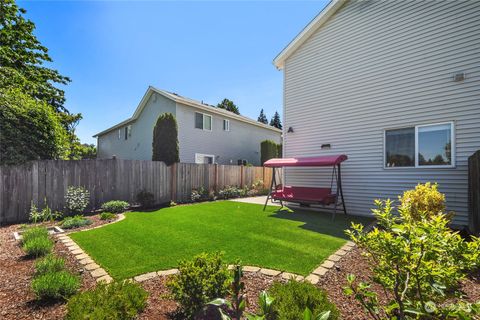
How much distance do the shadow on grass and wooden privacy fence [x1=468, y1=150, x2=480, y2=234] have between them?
2.14 meters

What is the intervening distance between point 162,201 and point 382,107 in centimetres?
914

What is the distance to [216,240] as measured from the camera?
466 centimetres

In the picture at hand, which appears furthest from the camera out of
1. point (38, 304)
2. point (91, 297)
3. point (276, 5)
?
point (276, 5)

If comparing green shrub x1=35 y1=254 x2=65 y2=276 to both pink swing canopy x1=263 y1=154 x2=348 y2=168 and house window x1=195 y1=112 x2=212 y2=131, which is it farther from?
house window x1=195 y1=112 x2=212 y2=131

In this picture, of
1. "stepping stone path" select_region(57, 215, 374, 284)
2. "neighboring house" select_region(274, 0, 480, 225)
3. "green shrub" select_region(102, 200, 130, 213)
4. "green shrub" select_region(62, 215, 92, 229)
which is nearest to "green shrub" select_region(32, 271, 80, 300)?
"stepping stone path" select_region(57, 215, 374, 284)

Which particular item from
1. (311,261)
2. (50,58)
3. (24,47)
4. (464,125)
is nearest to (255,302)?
(311,261)

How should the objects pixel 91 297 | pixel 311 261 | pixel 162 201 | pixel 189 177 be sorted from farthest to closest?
pixel 189 177, pixel 162 201, pixel 311 261, pixel 91 297

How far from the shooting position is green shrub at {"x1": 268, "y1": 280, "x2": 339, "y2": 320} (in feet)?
6.13

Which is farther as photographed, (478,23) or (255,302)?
(478,23)

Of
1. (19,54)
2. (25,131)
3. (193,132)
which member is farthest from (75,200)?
(19,54)

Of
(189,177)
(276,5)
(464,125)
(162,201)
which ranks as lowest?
(162,201)

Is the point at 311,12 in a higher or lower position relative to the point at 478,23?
higher

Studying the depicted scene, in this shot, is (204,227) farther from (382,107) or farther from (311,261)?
(382,107)

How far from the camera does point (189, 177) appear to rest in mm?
10875
